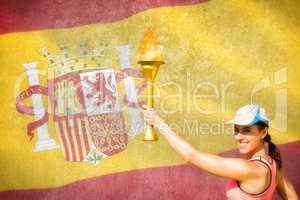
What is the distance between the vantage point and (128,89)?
18.2 feet

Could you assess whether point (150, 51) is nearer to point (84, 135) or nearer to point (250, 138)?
point (250, 138)

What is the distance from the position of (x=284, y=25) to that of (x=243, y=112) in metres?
2.22

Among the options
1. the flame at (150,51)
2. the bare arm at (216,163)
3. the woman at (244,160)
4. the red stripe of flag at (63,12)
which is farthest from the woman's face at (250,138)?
the red stripe of flag at (63,12)

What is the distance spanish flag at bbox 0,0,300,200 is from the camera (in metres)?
5.36

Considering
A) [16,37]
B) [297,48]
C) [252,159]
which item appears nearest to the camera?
[252,159]

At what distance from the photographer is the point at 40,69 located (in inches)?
223

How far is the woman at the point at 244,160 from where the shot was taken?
3.19 metres

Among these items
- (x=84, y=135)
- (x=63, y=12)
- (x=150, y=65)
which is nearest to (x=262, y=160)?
(x=150, y=65)

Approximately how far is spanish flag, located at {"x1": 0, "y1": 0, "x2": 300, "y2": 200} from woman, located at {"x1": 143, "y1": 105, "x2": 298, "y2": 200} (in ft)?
6.21

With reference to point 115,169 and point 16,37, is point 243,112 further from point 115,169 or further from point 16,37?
point 16,37

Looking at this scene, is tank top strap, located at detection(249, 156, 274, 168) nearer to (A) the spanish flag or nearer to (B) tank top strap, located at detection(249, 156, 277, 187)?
(B) tank top strap, located at detection(249, 156, 277, 187)

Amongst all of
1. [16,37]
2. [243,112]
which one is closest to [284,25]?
[243,112]

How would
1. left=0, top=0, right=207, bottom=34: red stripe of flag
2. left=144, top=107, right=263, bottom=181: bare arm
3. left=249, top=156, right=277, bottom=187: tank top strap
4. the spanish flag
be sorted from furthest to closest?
left=0, top=0, right=207, bottom=34: red stripe of flag, the spanish flag, left=249, top=156, right=277, bottom=187: tank top strap, left=144, top=107, right=263, bottom=181: bare arm

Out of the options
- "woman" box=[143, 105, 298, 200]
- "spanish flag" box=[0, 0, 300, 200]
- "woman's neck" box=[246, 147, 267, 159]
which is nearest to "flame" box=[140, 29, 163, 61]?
"woman" box=[143, 105, 298, 200]
